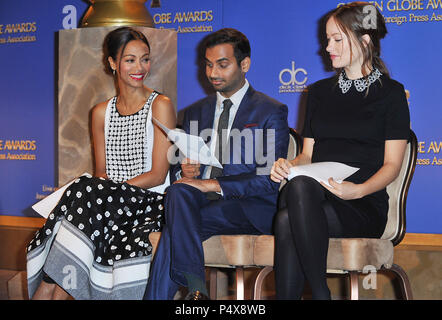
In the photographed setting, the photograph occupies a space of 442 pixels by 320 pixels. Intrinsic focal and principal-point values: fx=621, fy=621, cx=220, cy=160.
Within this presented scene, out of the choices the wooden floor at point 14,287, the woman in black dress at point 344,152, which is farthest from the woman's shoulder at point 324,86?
the wooden floor at point 14,287

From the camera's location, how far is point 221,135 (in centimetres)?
306

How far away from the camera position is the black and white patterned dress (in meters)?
2.73

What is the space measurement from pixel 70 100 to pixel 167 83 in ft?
1.92

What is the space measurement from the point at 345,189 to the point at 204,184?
2.07ft

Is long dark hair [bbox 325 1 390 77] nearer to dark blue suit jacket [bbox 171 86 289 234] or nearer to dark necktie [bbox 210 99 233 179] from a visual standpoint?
dark blue suit jacket [bbox 171 86 289 234]

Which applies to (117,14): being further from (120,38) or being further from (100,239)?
(100,239)

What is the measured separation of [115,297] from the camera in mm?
2770

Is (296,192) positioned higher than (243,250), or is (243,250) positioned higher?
(296,192)

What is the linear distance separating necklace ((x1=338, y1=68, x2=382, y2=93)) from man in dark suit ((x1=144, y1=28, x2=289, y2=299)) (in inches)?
12.2

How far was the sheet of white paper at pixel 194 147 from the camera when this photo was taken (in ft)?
9.23

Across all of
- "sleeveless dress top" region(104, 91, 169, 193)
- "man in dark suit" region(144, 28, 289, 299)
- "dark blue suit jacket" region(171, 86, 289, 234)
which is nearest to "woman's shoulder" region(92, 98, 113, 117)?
"sleeveless dress top" region(104, 91, 169, 193)

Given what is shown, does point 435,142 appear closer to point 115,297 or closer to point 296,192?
point 296,192

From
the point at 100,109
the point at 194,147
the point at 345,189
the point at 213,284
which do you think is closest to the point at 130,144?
the point at 100,109
